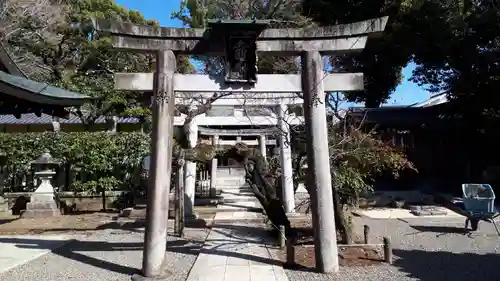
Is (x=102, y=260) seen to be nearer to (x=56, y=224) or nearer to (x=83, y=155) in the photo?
(x=56, y=224)

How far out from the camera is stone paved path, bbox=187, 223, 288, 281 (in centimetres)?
579

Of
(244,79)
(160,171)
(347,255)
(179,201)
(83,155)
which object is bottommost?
(347,255)

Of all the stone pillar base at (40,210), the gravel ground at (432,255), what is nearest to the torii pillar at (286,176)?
the gravel ground at (432,255)

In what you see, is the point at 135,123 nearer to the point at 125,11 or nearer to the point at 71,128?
the point at 71,128

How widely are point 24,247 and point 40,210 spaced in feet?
15.9

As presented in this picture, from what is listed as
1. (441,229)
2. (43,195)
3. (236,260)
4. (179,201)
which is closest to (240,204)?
(179,201)

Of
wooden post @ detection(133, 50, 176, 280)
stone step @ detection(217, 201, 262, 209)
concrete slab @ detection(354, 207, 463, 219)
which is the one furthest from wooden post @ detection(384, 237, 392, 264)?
stone step @ detection(217, 201, 262, 209)

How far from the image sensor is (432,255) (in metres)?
7.24

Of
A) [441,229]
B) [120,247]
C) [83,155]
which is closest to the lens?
[120,247]

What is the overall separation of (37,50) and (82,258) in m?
20.1

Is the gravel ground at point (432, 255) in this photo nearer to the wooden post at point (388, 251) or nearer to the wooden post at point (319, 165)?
the wooden post at point (388, 251)

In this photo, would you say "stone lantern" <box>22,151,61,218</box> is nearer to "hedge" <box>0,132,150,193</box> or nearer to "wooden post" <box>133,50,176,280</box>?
"hedge" <box>0,132,150,193</box>

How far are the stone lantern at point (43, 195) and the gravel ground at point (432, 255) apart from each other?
9.61 metres

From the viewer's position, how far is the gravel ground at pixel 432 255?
5836 millimetres
